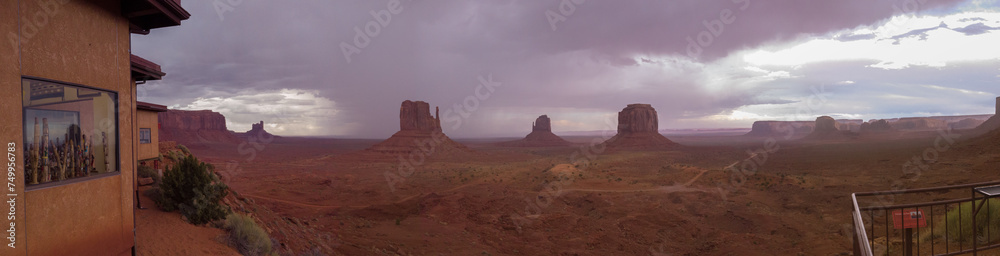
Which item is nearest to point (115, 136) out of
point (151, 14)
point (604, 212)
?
point (151, 14)

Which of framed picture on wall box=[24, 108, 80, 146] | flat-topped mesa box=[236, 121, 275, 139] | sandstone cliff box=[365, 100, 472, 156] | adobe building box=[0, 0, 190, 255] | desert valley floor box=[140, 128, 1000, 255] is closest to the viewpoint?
adobe building box=[0, 0, 190, 255]

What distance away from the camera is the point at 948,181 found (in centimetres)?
2012

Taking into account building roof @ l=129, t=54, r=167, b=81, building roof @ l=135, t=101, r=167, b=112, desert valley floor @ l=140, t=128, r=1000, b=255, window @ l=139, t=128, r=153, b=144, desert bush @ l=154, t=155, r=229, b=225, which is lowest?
desert valley floor @ l=140, t=128, r=1000, b=255

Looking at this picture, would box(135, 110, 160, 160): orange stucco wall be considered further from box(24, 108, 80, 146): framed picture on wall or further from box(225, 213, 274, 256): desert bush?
box(24, 108, 80, 146): framed picture on wall

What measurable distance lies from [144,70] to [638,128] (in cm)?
9960

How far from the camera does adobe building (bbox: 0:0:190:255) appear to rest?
4.55 metres

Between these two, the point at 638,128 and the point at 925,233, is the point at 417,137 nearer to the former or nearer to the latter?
the point at 638,128

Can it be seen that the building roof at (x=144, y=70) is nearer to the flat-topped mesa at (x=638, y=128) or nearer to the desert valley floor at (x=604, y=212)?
the desert valley floor at (x=604, y=212)

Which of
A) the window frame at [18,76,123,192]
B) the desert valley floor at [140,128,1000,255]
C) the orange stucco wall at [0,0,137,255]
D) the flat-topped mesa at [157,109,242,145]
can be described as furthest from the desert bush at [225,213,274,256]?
the flat-topped mesa at [157,109,242,145]

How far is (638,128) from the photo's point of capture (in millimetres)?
99188

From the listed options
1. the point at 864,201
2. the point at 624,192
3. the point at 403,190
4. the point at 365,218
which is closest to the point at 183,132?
the point at 403,190

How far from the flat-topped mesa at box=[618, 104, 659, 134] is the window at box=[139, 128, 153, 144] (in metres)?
97.0

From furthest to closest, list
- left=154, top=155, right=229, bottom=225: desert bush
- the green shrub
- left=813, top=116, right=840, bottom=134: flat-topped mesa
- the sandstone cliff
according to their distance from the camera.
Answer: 1. left=813, top=116, right=840, bottom=134: flat-topped mesa
2. the sandstone cliff
3. left=154, top=155, right=229, bottom=225: desert bush
4. the green shrub

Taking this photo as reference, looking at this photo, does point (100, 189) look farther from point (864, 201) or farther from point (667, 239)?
point (864, 201)
